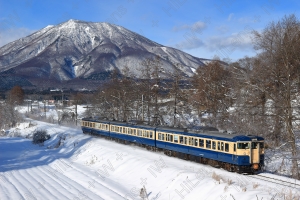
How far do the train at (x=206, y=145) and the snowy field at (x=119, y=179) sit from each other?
0.69 meters

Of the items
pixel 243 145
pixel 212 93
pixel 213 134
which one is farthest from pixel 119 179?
pixel 212 93

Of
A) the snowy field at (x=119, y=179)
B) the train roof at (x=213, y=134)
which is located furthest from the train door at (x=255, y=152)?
the snowy field at (x=119, y=179)

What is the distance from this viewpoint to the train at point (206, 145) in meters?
18.7

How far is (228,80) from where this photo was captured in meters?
43.2

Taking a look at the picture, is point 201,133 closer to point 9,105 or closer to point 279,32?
point 279,32

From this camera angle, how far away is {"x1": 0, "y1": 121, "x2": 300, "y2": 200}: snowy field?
14.8 m

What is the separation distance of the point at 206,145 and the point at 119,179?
5.65 m

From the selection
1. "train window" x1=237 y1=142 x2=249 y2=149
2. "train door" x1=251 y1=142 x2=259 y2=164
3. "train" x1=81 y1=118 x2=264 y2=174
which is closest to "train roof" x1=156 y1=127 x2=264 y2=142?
"train" x1=81 y1=118 x2=264 y2=174

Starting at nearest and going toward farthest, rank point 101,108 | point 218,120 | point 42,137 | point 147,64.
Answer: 1. point 218,120
2. point 147,64
3. point 42,137
4. point 101,108

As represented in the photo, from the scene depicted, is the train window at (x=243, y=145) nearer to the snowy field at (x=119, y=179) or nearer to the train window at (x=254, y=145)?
the train window at (x=254, y=145)

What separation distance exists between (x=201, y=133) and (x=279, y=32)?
777 centimetres

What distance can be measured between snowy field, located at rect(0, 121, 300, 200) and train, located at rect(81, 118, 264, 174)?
0.69m

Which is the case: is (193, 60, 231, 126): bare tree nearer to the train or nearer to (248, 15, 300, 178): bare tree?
the train

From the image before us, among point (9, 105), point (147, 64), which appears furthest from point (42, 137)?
point (9, 105)
